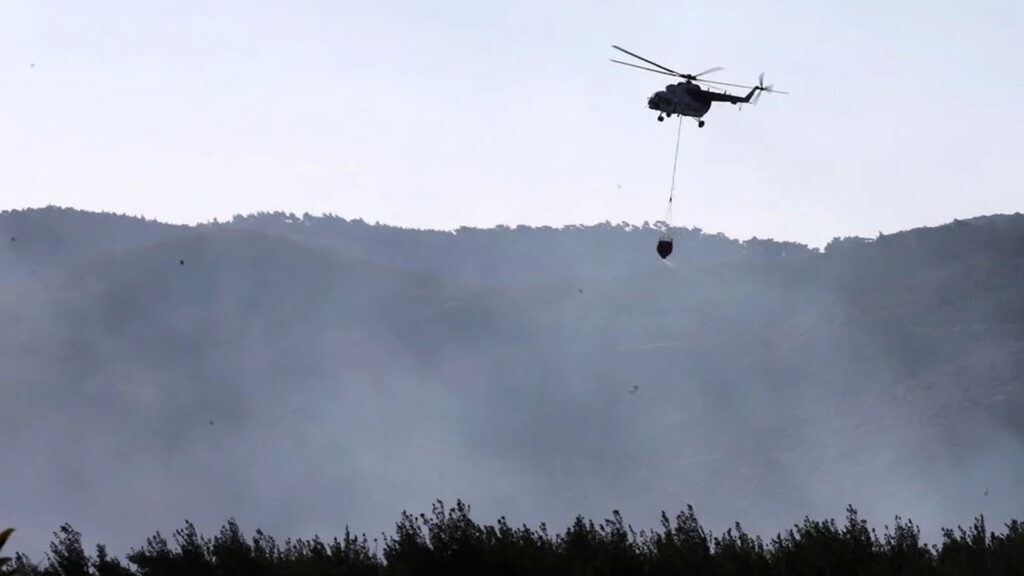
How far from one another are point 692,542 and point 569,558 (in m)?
4.60

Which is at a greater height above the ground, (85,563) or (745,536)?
(745,536)

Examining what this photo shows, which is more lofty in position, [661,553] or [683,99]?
[683,99]

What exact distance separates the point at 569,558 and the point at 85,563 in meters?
25.6

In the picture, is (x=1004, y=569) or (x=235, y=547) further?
(x=235, y=547)

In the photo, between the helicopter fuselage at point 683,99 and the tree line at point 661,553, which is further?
the helicopter fuselage at point 683,99

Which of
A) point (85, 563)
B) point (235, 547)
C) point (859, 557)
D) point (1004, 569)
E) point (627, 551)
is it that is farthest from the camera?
point (85, 563)

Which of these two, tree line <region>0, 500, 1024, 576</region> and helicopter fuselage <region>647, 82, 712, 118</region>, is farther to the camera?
helicopter fuselage <region>647, 82, 712, 118</region>

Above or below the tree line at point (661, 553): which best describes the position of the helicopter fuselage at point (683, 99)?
above

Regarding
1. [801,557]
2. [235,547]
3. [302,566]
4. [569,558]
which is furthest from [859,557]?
[235,547]

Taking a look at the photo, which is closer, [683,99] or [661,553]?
[661,553]

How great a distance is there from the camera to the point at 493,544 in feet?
153

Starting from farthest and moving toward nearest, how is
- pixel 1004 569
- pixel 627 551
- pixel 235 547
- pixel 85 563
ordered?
pixel 85 563 → pixel 235 547 → pixel 627 551 → pixel 1004 569

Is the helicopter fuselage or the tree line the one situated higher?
the helicopter fuselage

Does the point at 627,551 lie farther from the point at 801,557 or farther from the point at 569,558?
the point at 801,557
